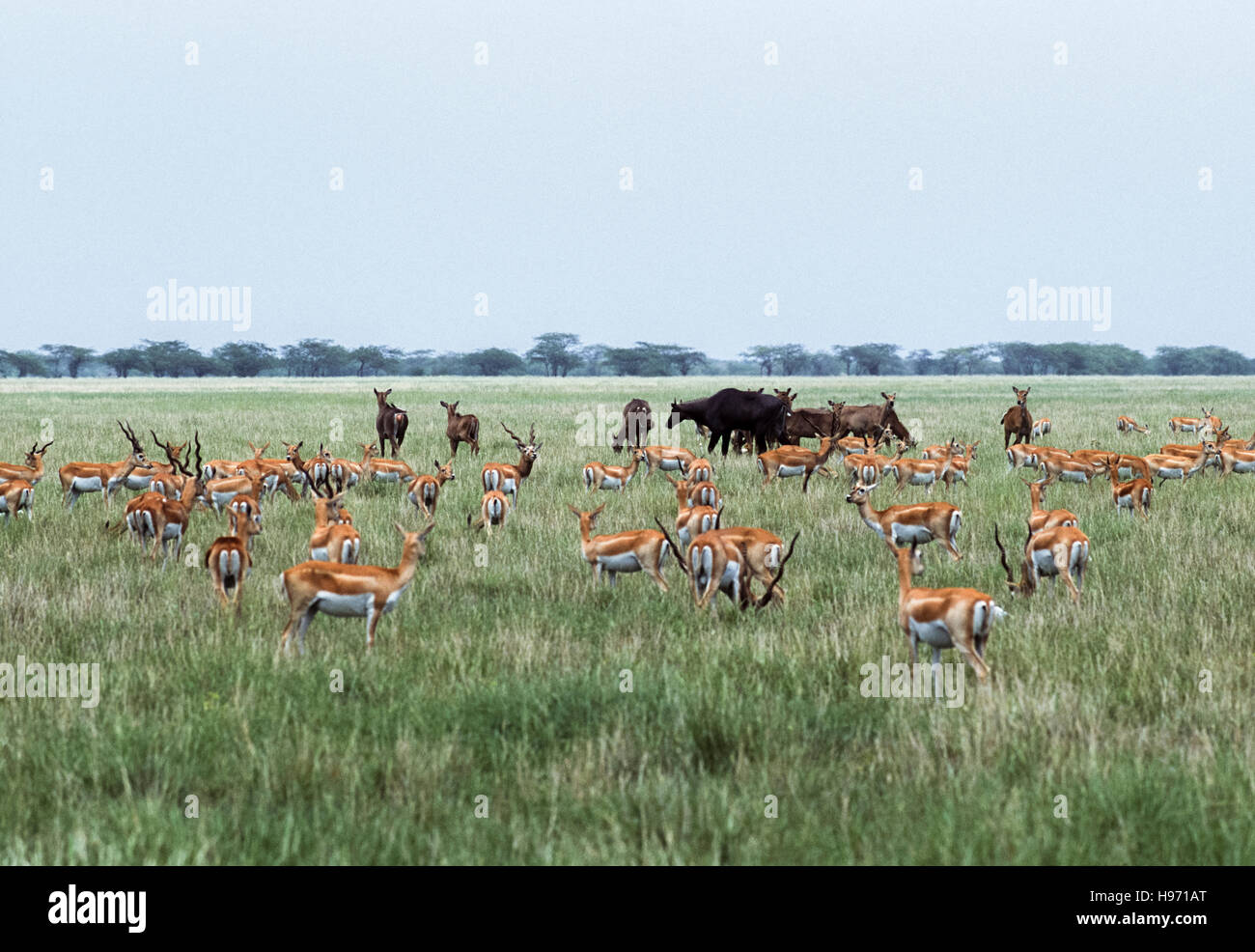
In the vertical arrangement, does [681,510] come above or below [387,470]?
below

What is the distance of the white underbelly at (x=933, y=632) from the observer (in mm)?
6203

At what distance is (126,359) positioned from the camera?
173m

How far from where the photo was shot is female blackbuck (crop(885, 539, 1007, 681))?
19.8ft

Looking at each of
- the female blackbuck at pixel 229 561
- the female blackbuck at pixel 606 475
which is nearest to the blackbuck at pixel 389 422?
the female blackbuck at pixel 606 475

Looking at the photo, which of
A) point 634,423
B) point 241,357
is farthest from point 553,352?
point 634,423

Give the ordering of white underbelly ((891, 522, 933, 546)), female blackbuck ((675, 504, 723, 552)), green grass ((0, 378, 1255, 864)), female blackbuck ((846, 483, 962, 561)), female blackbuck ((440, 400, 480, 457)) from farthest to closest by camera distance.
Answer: female blackbuck ((440, 400, 480, 457)) → white underbelly ((891, 522, 933, 546)) → female blackbuck ((846, 483, 962, 561)) → female blackbuck ((675, 504, 723, 552)) → green grass ((0, 378, 1255, 864))

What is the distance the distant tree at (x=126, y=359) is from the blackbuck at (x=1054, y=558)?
189 metres

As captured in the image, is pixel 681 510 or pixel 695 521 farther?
pixel 681 510

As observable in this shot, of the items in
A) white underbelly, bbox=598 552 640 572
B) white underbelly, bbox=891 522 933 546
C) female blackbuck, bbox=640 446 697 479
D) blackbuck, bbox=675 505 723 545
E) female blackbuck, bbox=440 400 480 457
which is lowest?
white underbelly, bbox=598 552 640 572

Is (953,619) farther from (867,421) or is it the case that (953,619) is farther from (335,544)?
(867,421)

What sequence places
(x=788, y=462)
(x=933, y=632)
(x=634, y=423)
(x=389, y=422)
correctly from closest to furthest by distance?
1. (x=933, y=632)
2. (x=788, y=462)
3. (x=389, y=422)
4. (x=634, y=423)

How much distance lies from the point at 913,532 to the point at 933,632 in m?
4.94

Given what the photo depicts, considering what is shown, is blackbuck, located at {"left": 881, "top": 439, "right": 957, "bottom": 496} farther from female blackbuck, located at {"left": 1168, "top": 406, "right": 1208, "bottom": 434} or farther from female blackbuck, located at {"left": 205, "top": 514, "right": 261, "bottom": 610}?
female blackbuck, located at {"left": 1168, "top": 406, "right": 1208, "bottom": 434}

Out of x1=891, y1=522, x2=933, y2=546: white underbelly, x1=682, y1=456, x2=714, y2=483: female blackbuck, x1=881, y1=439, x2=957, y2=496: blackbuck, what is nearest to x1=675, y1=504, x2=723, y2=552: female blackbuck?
x1=891, y1=522, x2=933, y2=546: white underbelly
